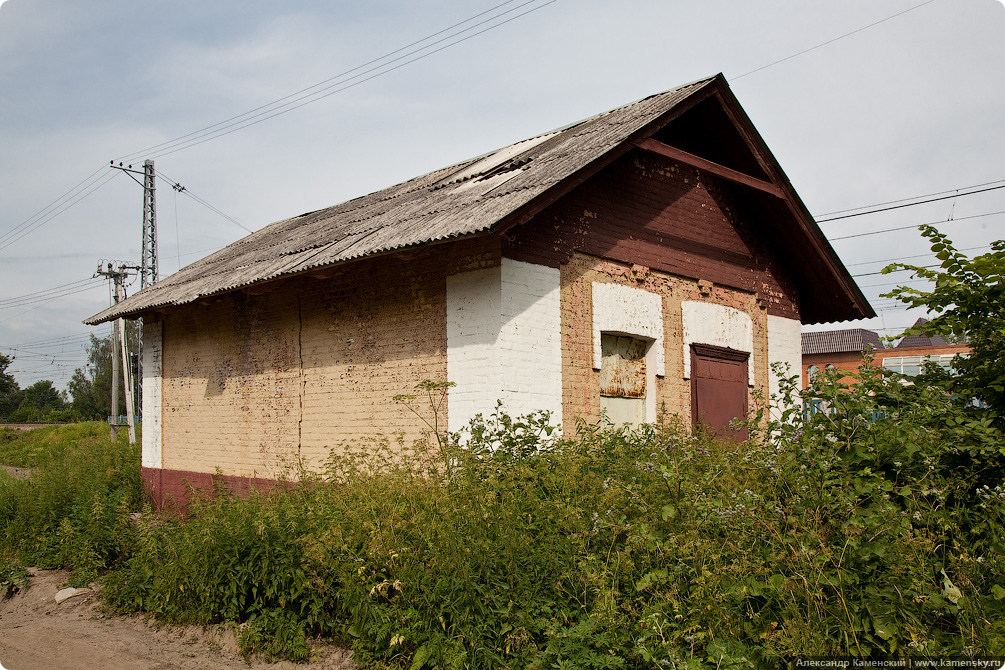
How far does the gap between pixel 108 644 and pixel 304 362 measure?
3926mm

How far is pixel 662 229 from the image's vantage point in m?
9.24

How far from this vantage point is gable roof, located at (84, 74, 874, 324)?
714 cm

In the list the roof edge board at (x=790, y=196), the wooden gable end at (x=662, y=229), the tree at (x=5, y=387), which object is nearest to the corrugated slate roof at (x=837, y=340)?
the roof edge board at (x=790, y=196)

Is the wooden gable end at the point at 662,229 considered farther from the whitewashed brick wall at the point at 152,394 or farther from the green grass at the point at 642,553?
the whitewashed brick wall at the point at 152,394

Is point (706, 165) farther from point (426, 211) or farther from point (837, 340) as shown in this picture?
point (837, 340)

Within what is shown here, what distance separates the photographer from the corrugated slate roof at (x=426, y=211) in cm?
712

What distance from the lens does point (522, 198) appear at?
6.73m

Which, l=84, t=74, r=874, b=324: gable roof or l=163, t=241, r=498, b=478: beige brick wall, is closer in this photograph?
l=84, t=74, r=874, b=324: gable roof

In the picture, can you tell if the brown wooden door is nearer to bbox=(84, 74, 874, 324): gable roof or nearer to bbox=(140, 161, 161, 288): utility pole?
bbox=(84, 74, 874, 324): gable roof

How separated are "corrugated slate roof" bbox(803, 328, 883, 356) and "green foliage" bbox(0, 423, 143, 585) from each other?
127 feet

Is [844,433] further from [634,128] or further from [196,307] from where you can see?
[196,307]

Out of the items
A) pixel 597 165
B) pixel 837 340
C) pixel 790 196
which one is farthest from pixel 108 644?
pixel 837 340

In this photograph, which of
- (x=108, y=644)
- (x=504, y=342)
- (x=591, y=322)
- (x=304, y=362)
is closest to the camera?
(x=108, y=644)

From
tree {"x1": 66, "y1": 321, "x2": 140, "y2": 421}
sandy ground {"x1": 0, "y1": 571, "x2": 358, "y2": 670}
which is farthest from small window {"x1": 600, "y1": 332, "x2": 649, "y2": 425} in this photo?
tree {"x1": 66, "y1": 321, "x2": 140, "y2": 421}
